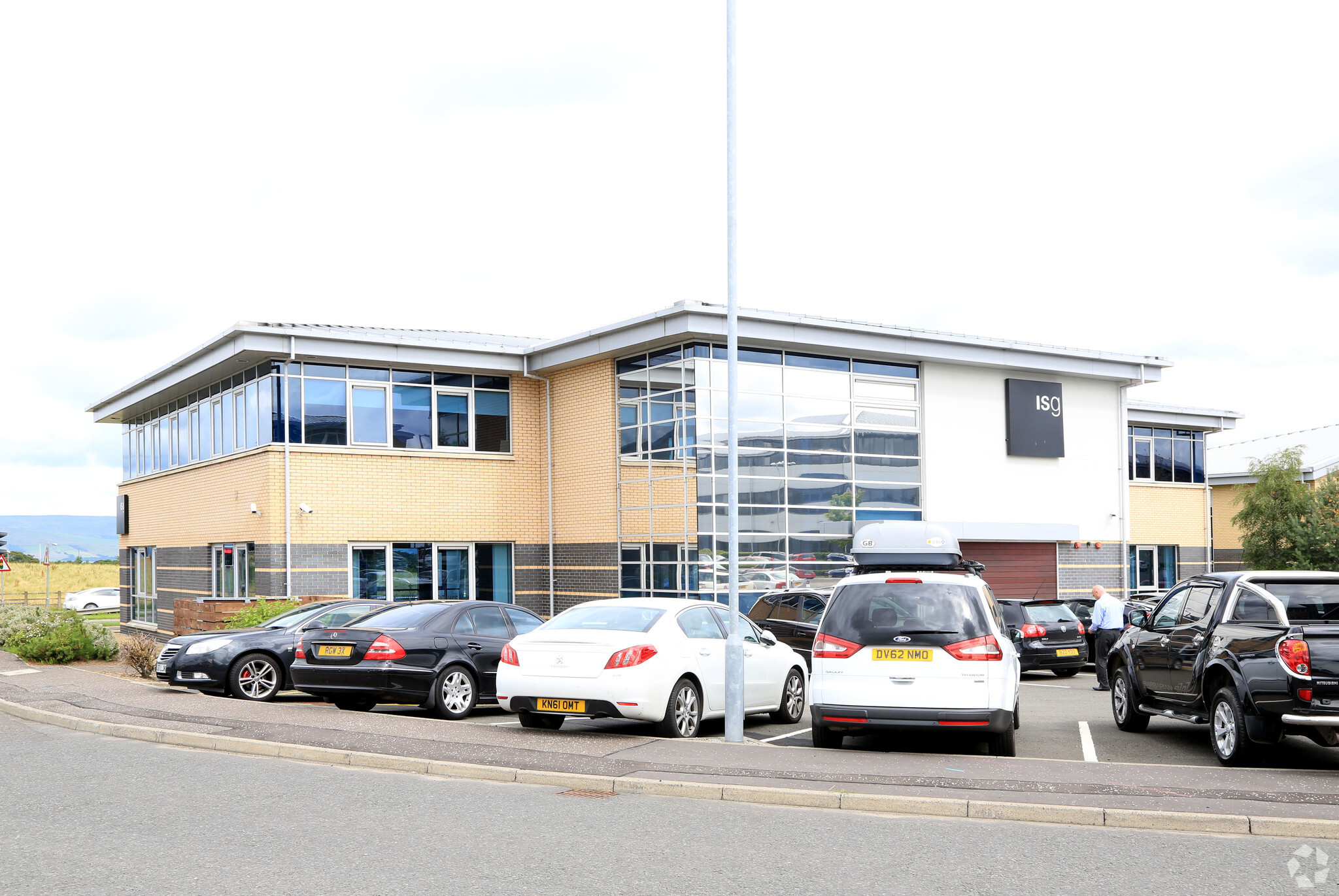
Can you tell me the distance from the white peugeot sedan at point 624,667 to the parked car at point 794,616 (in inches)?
266

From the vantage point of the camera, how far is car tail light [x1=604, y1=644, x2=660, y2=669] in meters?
11.5

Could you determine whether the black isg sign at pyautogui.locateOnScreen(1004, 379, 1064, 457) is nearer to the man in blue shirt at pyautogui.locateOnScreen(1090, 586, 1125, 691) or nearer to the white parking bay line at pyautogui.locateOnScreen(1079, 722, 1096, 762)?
the man in blue shirt at pyautogui.locateOnScreen(1090, 586, 1125, 691)

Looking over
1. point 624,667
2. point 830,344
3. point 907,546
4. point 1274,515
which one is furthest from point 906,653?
point 1274,515

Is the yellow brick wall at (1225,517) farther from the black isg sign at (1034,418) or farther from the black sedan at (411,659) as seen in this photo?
the black sedan at (411,659)

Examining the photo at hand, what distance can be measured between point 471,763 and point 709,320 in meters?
13.8

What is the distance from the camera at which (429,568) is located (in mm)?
25438

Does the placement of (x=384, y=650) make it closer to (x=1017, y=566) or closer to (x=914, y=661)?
(x=914, y=661)

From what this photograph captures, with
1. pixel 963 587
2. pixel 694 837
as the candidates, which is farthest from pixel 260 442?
pixel 694 837

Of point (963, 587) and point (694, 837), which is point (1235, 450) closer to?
point (963, 587)

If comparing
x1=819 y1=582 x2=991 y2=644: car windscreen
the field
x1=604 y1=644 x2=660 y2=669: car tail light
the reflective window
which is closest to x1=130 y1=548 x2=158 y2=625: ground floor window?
the reflective window

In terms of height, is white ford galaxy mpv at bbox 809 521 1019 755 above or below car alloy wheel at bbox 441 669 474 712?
above

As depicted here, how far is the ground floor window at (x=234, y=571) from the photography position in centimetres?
2477

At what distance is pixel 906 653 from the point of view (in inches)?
419

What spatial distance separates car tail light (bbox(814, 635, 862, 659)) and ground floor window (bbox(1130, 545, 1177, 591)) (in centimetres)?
2583
